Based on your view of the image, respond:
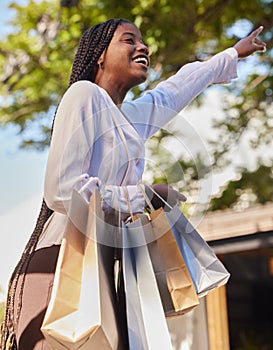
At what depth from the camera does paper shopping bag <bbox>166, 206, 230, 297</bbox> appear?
59.1 inches

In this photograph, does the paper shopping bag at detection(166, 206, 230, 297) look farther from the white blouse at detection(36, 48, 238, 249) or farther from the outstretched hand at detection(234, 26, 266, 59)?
the outstretched hand at detection(234, 26, 266, 59)

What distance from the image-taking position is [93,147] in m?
1.55

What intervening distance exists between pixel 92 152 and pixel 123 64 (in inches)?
9.5

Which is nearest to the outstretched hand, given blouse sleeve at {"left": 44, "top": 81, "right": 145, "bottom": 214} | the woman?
the woman

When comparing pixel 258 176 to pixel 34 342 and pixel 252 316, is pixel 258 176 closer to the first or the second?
pixel 252 316

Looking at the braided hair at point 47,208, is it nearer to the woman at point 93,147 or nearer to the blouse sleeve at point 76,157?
the woman at point 93,147

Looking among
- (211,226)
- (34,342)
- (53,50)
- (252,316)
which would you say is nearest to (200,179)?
(34,342)

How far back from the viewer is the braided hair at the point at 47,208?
1570 mm

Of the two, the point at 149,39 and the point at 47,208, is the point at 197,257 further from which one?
the point at 149,39

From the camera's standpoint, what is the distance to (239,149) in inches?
345

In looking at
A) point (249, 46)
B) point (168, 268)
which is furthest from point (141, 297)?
point (249, 46)

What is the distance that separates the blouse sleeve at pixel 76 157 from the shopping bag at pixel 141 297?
7 centimetres

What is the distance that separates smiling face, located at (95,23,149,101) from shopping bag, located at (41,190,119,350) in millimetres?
353

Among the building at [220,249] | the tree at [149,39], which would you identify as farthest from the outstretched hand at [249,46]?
the tree at [149,39]
